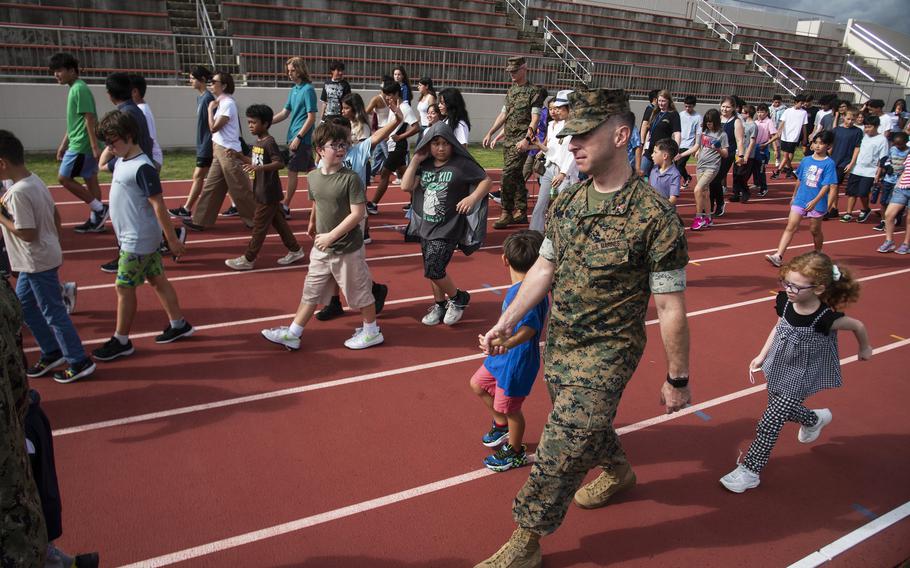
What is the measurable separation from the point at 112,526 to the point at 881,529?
4.29m

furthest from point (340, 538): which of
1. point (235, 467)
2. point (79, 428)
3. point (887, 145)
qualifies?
point (887, 145)

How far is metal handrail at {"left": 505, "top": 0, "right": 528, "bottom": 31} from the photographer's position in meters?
23.7

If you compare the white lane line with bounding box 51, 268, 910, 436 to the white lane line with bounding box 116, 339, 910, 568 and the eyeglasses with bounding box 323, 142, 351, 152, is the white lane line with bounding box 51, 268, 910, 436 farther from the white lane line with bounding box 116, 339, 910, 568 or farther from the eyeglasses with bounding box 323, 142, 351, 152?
the eyeglasses with bounding box 323, 142, 351, 152

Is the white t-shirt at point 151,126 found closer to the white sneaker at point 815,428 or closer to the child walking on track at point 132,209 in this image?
the child walking on track at point 132,209

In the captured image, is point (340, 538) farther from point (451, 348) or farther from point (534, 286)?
point (451, 348)

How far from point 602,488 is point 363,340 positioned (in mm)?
2587

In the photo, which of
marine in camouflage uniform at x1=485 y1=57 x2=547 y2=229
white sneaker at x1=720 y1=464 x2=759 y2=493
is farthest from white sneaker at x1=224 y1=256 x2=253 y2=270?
white sneaker at x1=720 y1=464 x2=759 y2=493

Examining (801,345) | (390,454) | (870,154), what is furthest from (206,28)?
(801,345)

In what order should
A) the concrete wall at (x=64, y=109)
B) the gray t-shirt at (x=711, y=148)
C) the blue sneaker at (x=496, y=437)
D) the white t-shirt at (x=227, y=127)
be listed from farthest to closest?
the concrete wall at (x=64, y=109) → the gray t-shirt at (x=711, y=148) → the white t-shirt at (x=227, y=127) → the blue sneaker at (x=496, y=437)

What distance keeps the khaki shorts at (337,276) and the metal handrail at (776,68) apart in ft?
88.2

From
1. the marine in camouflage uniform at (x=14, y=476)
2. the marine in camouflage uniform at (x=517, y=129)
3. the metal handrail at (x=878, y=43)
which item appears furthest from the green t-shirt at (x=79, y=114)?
the metal handrail at (x=878, y=43)

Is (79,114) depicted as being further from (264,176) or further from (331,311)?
(331,311)

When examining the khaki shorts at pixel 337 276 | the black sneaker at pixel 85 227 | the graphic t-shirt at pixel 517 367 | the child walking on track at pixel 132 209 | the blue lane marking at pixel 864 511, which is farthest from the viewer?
the black sneaker at pixel 85 227

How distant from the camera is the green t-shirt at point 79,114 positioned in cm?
734
